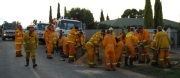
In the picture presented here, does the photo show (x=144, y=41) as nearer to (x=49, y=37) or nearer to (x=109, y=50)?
(x=109, y=50)

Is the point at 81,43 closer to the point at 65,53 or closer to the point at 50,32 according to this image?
the point at 65,53

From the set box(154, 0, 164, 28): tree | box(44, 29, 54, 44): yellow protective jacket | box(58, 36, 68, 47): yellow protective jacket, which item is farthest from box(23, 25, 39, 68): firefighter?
box(154, 0, 164, 28): tree

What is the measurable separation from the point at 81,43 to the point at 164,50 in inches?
220

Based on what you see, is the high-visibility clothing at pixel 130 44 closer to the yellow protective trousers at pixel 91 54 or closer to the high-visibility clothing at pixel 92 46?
the high-visibility clothing at pixel 92 46

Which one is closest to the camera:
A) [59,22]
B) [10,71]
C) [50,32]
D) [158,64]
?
[10,71]

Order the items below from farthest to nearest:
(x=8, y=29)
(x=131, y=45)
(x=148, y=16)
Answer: (x=8, y=29)
(x=148, y=16)
(x=131, y=45)

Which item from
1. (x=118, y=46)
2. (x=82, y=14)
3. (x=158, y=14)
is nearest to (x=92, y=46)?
(x=118, y=46)

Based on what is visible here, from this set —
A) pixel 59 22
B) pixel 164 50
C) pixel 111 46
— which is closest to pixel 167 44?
pixel 164 50

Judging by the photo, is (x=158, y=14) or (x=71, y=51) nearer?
(x=71, y=51)

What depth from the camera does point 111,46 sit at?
620 inches

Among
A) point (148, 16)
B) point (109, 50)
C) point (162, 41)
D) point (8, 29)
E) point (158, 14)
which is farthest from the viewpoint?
point (8, 29)

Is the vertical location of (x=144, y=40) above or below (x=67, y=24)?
below

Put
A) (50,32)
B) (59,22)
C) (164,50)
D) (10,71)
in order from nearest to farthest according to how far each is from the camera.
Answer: (10,71) → (164,50) → (50,32) → (59,22)

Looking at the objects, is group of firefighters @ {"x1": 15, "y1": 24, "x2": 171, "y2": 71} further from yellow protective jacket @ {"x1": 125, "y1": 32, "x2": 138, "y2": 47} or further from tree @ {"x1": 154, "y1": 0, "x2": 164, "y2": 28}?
tree @ {"x1": 154, "y1": 0, "x2": 164, "y2": 28}
